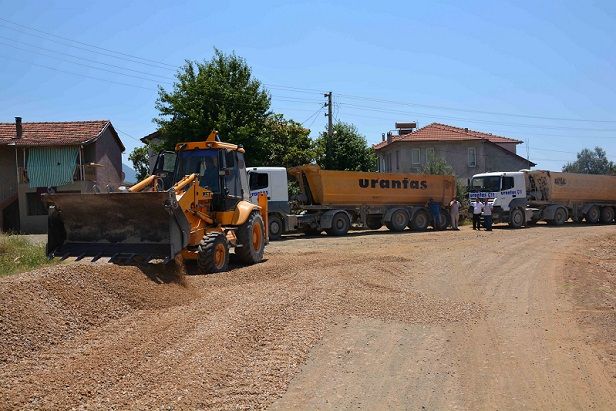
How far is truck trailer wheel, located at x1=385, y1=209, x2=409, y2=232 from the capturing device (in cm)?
2858

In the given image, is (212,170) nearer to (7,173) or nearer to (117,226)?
(117,226)

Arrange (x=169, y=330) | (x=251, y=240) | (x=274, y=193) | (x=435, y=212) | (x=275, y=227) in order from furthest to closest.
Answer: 1. (x=435, y=212)
2. (x=275, y=227)
3. (x=274, y=193)
4. (x=251, y=240)
5. (x=169, y=330)

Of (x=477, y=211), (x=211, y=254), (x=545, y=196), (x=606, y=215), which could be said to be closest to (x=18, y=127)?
(x=477, y=211)

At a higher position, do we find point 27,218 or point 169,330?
point 27,218

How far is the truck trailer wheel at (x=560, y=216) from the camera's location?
1264 inches

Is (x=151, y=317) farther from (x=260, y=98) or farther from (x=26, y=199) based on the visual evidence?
(x=26, y=199)

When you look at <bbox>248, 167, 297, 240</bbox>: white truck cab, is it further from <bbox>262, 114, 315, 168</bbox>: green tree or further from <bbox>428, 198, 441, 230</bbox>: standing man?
<bbox>262, 114, 315, 168</bbox>: green tree

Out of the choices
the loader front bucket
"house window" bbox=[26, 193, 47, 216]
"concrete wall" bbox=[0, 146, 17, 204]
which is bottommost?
the loader front bucket

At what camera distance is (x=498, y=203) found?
96.7 ft

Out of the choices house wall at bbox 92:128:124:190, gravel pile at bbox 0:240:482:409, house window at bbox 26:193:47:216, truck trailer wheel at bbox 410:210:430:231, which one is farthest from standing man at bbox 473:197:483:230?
house window at bbox 26:193:47:216

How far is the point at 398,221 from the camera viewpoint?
94.3 feet

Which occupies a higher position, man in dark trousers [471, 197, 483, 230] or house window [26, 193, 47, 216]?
house window [26, 193, 47, 216]

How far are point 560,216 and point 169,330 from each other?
29330mm

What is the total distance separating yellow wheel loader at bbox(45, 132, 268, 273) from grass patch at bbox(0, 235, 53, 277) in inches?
20.6
